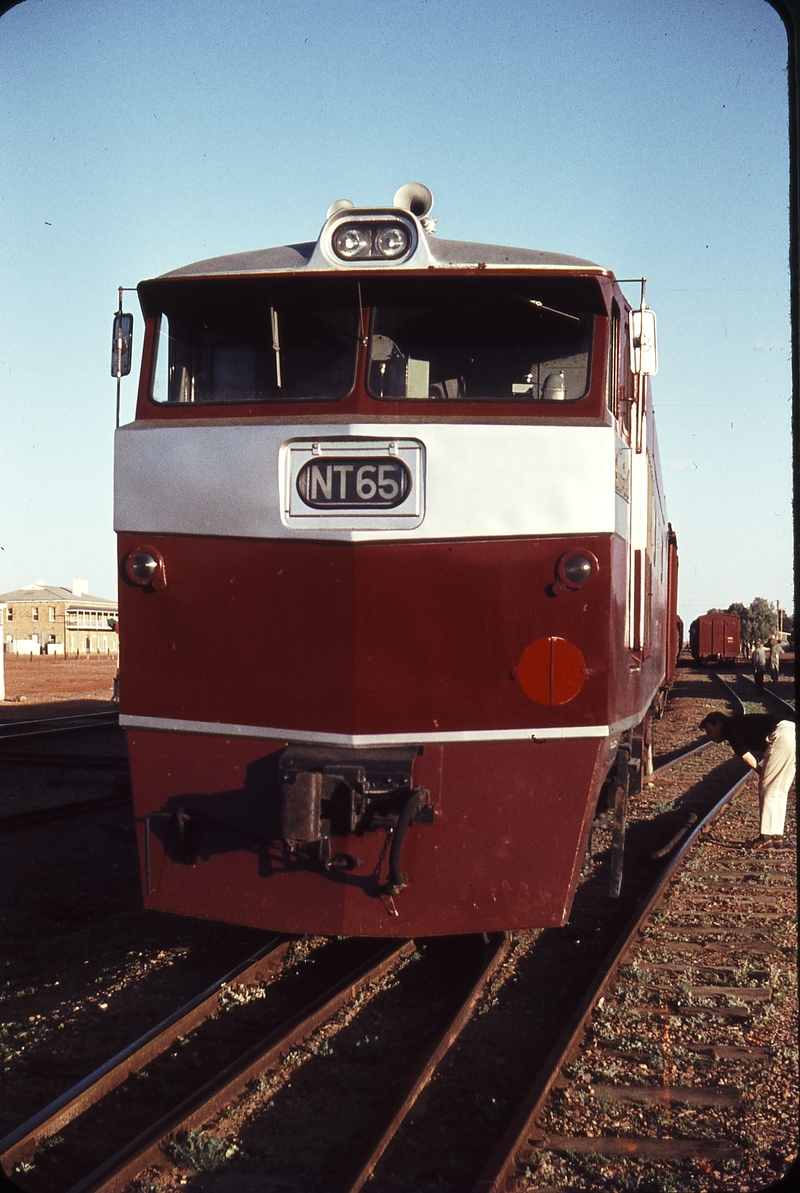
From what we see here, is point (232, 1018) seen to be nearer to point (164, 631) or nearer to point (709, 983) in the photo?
point (164, 631)

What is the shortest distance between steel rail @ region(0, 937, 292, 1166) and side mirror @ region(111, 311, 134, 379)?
10.5 feet

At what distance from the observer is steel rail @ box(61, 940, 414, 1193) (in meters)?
3.50

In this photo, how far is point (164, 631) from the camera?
5.12m

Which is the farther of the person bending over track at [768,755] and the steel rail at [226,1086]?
the person bending over track at [768,755]

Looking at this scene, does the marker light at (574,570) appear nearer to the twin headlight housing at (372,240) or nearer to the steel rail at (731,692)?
the twin headlight housing at (372,240)

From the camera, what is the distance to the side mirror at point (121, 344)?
5.68m

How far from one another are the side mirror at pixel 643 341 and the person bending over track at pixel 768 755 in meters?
4.22

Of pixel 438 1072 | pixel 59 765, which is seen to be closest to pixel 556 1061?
pixel 438 1072

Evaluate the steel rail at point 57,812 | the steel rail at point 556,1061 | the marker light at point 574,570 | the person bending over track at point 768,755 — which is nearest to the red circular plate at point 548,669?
the marker light at point 574,570

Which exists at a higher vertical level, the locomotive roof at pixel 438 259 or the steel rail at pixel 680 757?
the locomotive roof at pixel 438 259

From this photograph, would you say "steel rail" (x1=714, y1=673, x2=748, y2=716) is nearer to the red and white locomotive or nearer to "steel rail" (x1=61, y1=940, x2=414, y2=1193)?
"steel rail" (x1=61, y1=940, x2=414, y2=1193)

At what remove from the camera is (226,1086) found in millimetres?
4156

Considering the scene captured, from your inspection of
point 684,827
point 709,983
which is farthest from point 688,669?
point 709,983

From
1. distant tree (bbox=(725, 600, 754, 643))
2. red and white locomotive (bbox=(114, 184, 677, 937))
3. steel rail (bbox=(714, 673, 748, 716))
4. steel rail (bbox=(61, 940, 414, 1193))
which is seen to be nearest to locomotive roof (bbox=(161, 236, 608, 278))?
red and white locomotive (bbox=(114, 184, 677, 937))
